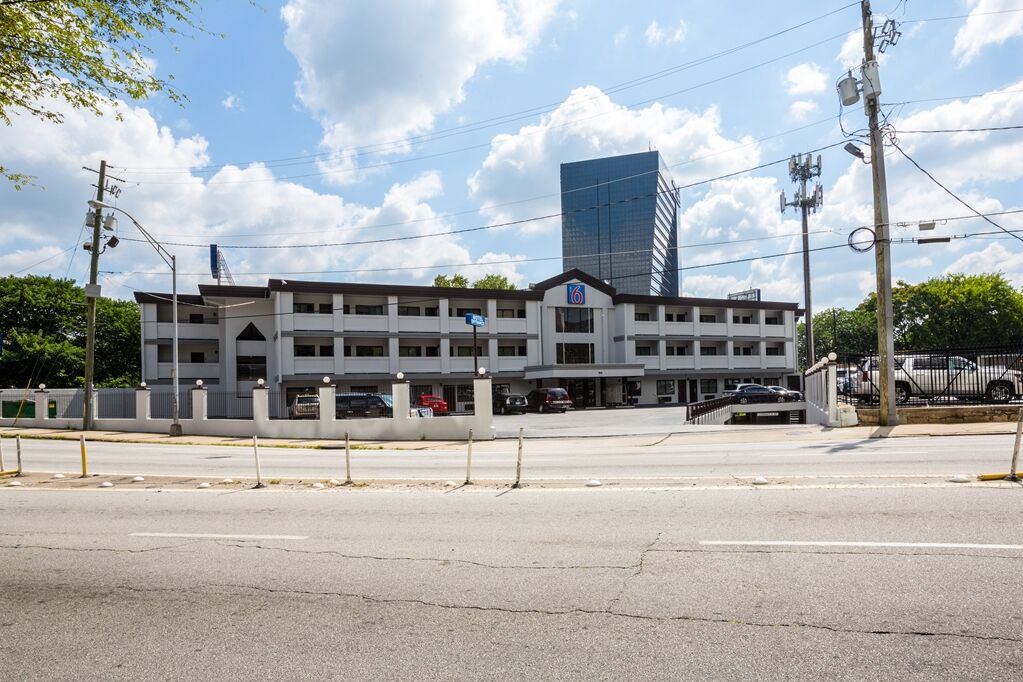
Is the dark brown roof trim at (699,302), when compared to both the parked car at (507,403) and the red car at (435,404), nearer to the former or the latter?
the parked car at (507,403)

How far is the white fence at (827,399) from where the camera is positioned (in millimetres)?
21500

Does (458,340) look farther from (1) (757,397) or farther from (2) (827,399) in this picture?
(2) (827,399)

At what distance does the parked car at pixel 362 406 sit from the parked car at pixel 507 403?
1591 centimetres

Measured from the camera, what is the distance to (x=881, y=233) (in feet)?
66.0

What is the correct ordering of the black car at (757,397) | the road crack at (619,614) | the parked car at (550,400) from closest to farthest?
the road crack at (619,614), the black car at (757,397), the parked car at (550,400)

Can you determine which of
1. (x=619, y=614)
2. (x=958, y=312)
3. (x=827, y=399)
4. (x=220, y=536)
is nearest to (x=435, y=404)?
(x=827, y=399)

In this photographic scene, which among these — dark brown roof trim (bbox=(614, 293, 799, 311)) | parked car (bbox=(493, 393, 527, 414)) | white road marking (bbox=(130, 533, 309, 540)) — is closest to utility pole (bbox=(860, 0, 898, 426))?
white road marking (bbox=(130, 533, 309, 540))

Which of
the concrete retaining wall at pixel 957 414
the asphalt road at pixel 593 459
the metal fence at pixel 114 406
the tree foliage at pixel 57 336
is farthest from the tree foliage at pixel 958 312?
the tree foliage at pixel 57 336

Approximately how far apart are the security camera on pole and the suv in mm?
2793

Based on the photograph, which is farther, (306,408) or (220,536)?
(306,408)

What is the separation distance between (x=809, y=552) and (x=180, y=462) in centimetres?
1693

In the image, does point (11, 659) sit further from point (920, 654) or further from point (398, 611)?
point (920, 654)

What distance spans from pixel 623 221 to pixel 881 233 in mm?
92900

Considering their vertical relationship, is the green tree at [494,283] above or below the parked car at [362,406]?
above
